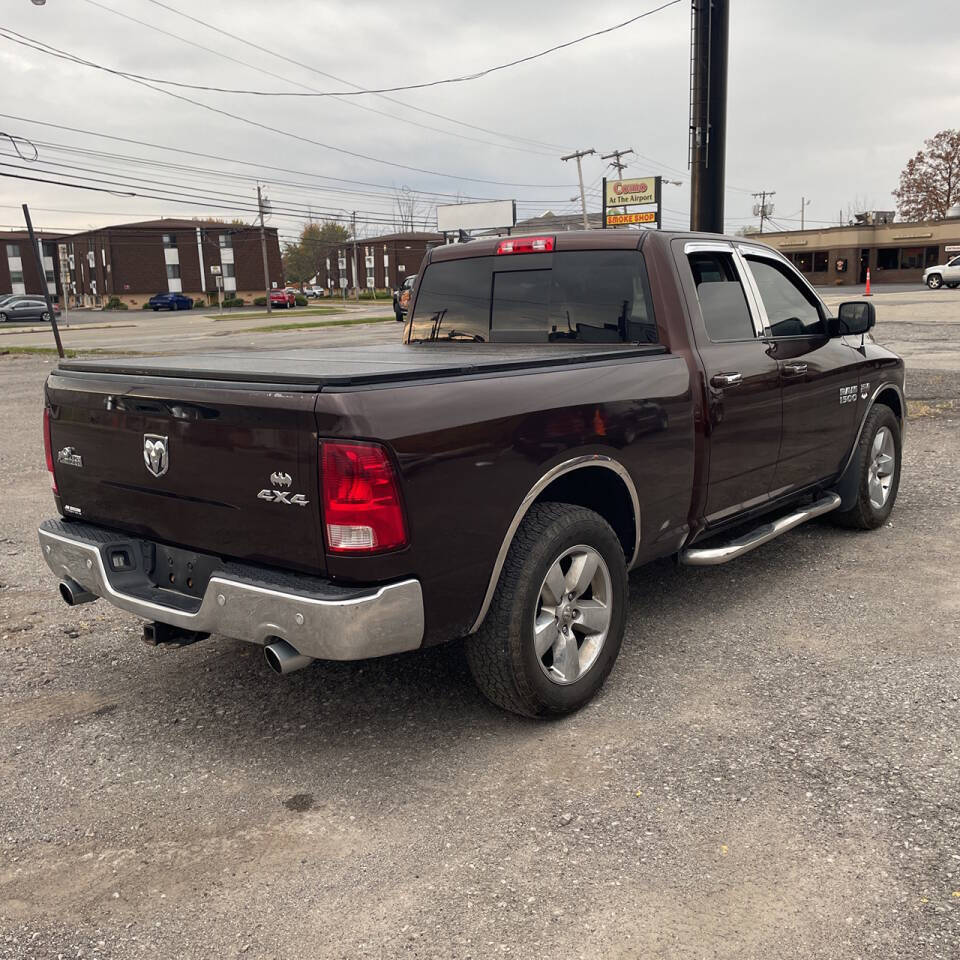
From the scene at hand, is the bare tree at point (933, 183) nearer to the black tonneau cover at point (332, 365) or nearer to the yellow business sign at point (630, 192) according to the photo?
the yellow business sign at point (630, 192)

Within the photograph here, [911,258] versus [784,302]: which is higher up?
[784,302]

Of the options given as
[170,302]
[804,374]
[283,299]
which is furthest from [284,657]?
[170,302]

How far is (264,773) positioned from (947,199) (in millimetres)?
85902

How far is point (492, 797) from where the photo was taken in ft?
10.4

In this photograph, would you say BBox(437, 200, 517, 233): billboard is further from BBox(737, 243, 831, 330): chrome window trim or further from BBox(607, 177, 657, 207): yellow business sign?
BBox(737, 243, 831, 330): chrome window trim

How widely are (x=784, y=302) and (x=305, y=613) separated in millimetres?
3560

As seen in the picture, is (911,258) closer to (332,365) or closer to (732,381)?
(732,381)

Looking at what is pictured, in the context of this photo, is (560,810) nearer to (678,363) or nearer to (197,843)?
(197,843)

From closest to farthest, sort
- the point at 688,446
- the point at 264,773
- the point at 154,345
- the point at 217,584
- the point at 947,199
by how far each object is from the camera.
Result: 1. the point at 217,584
2. the point at 264,773
3. the point at 688,446
4. the point at 154,345
5. the point at 947,199

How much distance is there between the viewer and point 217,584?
314 cm

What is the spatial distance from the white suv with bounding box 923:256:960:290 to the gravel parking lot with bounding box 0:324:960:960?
50.7m

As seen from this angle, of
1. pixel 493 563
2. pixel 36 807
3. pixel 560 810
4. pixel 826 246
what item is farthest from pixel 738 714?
pixel 826 246

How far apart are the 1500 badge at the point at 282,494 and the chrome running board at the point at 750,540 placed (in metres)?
2.15

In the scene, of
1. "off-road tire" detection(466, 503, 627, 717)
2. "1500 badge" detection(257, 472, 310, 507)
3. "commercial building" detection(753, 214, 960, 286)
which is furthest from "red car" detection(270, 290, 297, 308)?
"1500 badge" detection(257, 472, 310, 507)
